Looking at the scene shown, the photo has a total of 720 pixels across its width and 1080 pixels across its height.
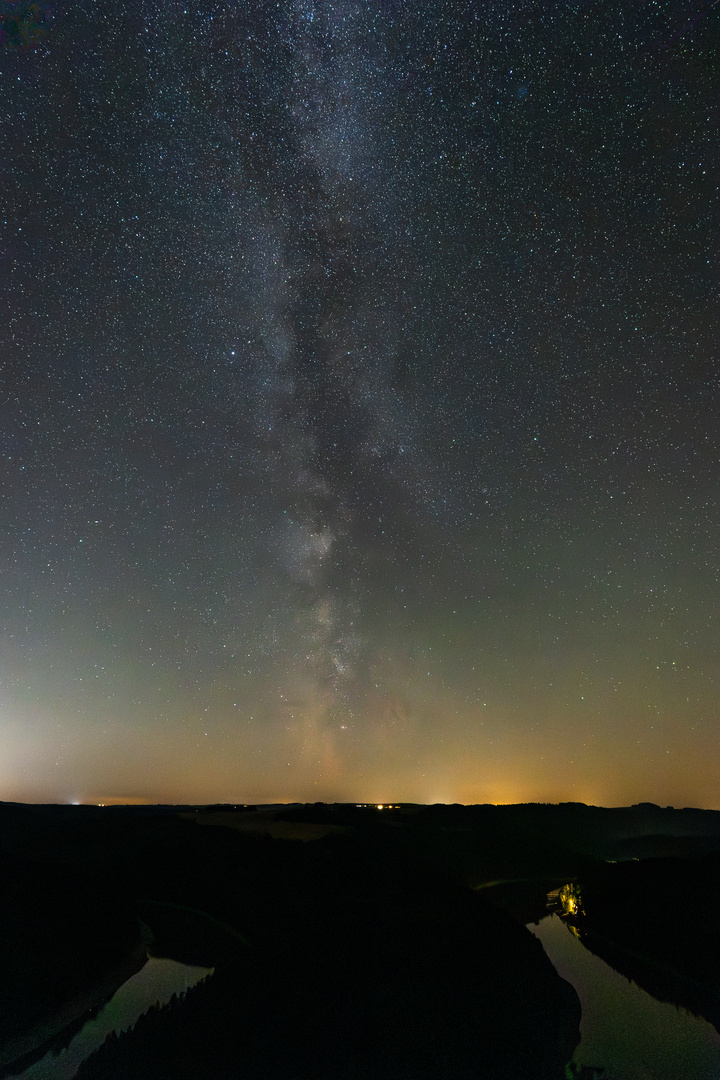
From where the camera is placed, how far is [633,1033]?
15.8 meters

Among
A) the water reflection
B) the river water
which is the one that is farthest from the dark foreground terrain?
the river water

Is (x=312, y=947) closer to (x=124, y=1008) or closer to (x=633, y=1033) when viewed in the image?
(x=124, y=1008)

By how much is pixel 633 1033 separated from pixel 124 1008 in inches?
552

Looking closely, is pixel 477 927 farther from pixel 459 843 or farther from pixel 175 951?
pixel 459 843

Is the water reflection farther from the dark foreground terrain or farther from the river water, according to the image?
the river water

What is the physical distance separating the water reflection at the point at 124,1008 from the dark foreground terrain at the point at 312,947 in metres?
0.41

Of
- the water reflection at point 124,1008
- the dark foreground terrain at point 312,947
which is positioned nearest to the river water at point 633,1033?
the dark foreground terrain at point 312,947

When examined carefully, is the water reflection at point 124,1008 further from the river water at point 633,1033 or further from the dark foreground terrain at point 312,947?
the river water at point 633,1033

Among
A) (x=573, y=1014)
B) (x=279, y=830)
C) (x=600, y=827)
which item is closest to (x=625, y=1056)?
(x=573, y=1014)

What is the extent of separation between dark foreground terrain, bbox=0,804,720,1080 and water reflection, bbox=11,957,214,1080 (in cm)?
41

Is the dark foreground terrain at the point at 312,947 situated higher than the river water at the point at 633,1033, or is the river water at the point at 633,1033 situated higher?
the dark foreground terrain at the point at 312,947

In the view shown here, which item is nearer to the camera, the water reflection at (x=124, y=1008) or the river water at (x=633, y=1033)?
the water reflection at (x=124, y=1008)

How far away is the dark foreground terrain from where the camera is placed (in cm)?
1333

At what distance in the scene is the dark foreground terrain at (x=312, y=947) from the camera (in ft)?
43.7
